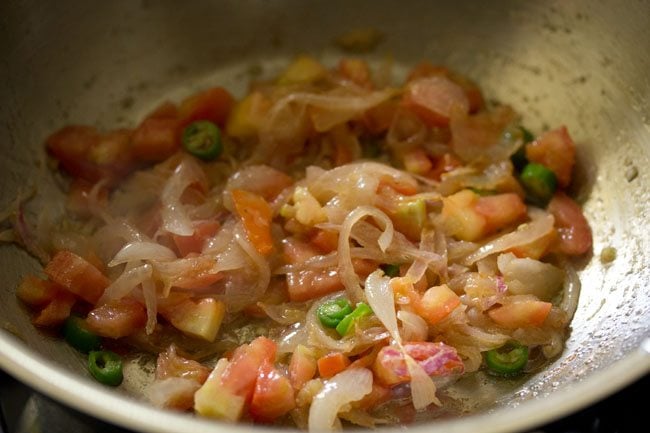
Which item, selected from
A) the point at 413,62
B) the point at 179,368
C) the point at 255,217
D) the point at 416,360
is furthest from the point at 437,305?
the point at 413,62

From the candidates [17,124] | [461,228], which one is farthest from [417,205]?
[17,124]

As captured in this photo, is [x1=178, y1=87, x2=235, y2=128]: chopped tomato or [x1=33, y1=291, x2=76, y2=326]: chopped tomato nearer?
[x1=33, y1=291, x2=76, y2=326]: chopped tomato

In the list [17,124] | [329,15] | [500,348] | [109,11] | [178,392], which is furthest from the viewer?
[329,15]

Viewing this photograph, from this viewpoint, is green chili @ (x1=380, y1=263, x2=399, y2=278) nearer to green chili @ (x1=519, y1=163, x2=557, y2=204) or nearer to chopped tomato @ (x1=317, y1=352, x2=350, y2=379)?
chopped tomato @ (x1=317, y1=352, x2=350, y2=379)

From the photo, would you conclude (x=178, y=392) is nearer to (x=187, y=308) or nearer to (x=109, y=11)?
(x=187, y=308)

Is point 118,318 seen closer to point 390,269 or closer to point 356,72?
point 390,269

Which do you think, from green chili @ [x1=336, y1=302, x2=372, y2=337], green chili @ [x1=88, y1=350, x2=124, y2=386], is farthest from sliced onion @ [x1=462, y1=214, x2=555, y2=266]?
green chili @ [x1=88, y1=350, x2=124, y2=386]
